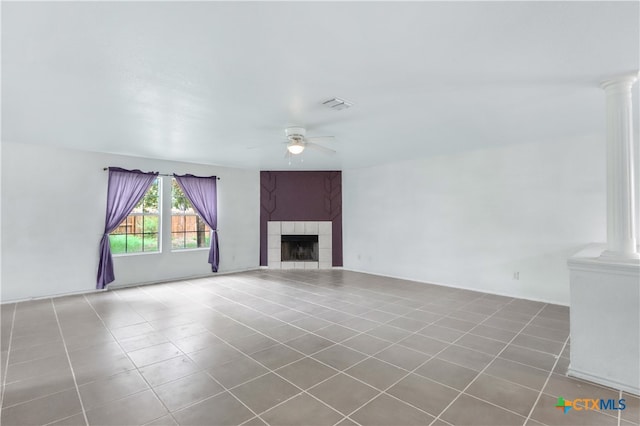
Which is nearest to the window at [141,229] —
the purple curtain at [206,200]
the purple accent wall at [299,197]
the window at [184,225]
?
the window at [184,225]

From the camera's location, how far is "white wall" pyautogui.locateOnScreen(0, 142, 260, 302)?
15.7 ft

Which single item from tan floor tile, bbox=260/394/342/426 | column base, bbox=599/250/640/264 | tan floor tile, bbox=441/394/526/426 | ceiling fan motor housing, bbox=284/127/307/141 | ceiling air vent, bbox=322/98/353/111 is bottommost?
tan floor tile, bbox=441/394/526/426

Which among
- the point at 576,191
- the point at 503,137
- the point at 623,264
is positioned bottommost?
the point at 623,264

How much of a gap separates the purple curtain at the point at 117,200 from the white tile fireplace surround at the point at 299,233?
9.91 ft

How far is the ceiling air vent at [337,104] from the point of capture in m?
3.13

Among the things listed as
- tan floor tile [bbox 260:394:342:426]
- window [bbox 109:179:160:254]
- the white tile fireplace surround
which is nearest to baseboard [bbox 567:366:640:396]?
tan floor tile [bbox 260:394:342:426]

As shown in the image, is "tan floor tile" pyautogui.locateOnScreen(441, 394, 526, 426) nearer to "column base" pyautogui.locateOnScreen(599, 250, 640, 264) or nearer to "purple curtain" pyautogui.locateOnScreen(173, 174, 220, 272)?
"column base" pyautogui.locateOnScreen(599, 250, 640, 264)

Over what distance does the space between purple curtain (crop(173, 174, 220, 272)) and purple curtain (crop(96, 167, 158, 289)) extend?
0.79 metres

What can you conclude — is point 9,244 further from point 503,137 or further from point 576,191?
point 576,191

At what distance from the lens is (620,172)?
266 centimetres

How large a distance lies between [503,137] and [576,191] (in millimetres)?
1291

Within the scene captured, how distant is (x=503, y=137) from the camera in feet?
15.3

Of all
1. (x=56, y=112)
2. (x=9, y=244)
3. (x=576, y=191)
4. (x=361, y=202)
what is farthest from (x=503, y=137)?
(x=9, y=244)

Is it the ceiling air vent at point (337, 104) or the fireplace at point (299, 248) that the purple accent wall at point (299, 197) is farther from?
the ceiling air vent at point (337, 104)
